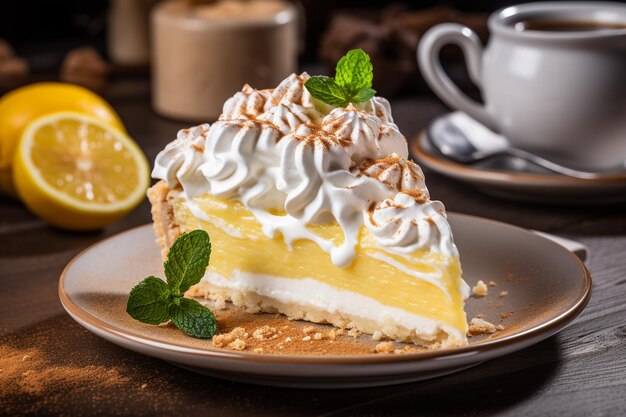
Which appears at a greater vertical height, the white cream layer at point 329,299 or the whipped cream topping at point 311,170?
the whipped cream topping at point 311,170

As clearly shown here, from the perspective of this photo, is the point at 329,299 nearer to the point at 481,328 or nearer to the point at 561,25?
the point at 481,328

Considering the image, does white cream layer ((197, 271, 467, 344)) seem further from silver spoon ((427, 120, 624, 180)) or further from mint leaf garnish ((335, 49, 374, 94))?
silver spoon ((427, 120, 624, 180))

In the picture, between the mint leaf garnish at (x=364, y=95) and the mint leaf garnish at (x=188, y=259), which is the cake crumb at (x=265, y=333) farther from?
the mint leaf garnish at (x=364, y=95)

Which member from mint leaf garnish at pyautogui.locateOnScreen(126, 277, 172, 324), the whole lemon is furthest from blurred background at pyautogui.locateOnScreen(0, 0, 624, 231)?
A: mint leaf garnish at pyautogui.locateOnScreen(126, 277, 172, 324)

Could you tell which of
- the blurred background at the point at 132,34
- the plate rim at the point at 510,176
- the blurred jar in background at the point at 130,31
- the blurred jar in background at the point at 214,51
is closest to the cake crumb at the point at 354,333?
the plate rim at the point at 510,176

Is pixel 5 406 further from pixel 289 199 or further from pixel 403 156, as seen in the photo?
pixel 403 156
